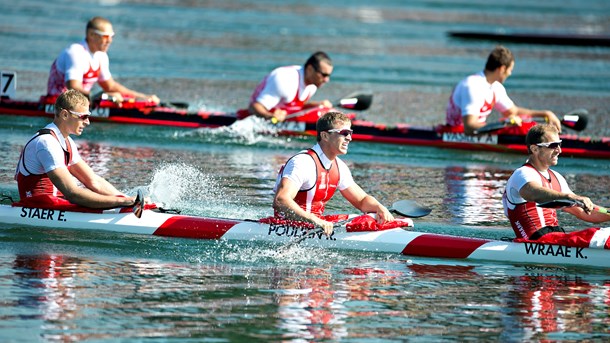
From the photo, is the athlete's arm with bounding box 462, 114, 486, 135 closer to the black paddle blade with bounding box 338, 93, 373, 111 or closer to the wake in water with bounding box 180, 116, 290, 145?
the black paddle blade with bounding box 338, 93, 373, 111

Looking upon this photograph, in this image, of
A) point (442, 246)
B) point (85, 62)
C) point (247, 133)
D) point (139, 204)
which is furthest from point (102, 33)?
point (442, 246)

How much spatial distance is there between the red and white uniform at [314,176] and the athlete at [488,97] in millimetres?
6510

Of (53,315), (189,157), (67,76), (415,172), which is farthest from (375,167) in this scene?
(53,315)

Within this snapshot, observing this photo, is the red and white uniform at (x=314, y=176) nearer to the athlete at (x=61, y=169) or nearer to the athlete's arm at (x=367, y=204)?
the athlete's arm at (x=367, y=204)

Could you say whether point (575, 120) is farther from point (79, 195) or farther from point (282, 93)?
point (79, 195)

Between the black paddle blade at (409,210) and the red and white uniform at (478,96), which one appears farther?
the red and white uniform at (478,96)

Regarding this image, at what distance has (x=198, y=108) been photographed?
891 inches

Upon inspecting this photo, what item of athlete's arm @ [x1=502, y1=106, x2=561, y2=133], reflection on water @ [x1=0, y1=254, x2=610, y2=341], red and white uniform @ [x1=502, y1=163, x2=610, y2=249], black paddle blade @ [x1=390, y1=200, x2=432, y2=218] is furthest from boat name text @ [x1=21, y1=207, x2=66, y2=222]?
athlete's arm @ [x1=502, y1=106, x2=561, y2=133]

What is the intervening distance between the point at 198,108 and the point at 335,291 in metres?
12.6

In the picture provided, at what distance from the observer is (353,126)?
19375 millimetres

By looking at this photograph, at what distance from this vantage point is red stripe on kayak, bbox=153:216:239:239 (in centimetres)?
1191

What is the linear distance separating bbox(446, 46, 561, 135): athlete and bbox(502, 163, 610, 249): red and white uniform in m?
6.22

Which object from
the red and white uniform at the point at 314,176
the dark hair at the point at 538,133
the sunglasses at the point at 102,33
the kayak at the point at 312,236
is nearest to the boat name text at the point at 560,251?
the kayak at the point at 312,236

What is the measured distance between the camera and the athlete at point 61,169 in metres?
11.6
